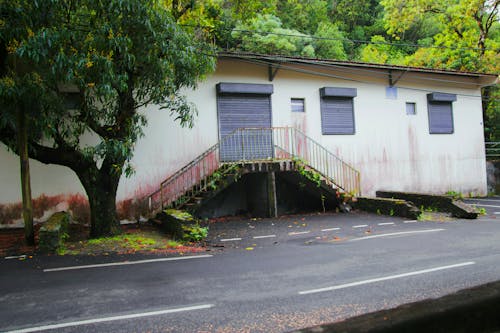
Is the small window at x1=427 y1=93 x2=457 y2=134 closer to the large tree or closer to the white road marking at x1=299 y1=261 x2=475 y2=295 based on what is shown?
the large tree

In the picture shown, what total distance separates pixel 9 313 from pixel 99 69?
4573 mm

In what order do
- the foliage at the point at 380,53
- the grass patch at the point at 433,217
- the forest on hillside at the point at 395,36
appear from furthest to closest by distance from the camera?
the foliage at the point at 380,53 < the forest on hillside at the point at 395,36 < the grass patch at the point at 433,217

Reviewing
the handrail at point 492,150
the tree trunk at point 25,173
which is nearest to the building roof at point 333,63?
the handrail at point 492,150

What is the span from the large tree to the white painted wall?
303 cm

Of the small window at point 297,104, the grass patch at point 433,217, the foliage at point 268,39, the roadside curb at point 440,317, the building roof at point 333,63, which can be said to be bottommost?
the grass patch at point 433,217

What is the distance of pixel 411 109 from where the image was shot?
55.7 feet

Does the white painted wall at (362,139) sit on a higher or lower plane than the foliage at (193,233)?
higher

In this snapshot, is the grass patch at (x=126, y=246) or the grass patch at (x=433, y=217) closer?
the grass patch at (x=126, y=246)

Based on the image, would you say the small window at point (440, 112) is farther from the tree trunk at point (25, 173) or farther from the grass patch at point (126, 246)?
the tree trunk at point (25, 173)

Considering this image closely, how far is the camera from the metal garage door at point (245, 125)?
43.7 ft

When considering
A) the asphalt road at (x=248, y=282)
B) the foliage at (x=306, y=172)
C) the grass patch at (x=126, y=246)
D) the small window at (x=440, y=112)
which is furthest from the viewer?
the small window at (x=440, y=112)

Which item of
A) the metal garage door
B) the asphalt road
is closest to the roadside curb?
the asphalt road

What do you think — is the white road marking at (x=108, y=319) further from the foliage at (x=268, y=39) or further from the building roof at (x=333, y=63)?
the foliage at (x=268, y=39)

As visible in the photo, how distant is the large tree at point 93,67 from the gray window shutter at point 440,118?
12.0 m
